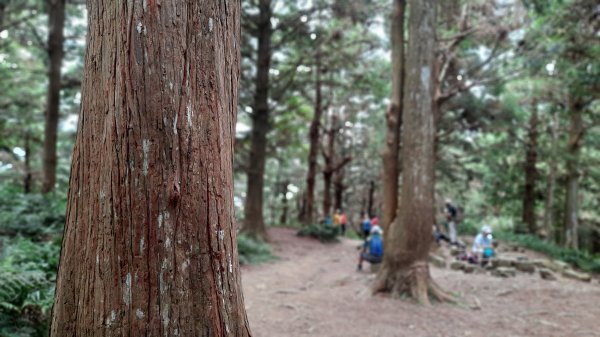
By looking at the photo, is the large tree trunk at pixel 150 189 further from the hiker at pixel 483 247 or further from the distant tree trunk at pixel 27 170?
the distant tree trunk at pixel 27 170

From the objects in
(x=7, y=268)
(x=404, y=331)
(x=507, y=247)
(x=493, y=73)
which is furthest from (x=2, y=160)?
(x=507, y=247)

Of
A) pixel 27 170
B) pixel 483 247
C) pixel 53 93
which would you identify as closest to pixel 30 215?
pixel 27 170

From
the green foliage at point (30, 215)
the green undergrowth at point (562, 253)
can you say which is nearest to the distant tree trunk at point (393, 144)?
the green foliage at point (30, 215)

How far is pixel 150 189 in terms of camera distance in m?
1.85

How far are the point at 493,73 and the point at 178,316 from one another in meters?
13.8

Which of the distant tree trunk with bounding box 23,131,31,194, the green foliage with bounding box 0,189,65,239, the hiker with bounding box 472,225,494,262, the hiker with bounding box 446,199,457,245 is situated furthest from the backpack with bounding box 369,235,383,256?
the distant tree trunk with bounding box 23,131,31,194

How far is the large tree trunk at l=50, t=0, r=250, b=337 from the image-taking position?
1.83 m

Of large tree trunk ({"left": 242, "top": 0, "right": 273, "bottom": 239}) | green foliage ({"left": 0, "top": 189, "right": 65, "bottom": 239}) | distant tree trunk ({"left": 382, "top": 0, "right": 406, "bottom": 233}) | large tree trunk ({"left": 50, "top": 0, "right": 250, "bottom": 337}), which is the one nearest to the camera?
large tree trunk ({"left": 50, "top": 0, "right": 250, "bottom": 337})

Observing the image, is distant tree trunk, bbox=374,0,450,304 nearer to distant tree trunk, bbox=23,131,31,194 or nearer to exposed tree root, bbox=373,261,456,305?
exposed tree root, bbox=373,261,456,305

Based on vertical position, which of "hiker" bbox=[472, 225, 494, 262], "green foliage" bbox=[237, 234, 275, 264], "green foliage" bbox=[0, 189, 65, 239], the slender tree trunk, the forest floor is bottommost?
the forest floor

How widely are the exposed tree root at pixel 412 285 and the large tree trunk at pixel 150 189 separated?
614cm

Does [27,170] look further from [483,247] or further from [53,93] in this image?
[483,247]

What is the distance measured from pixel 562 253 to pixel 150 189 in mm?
16767

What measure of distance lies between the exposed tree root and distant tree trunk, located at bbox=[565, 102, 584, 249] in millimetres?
10992
